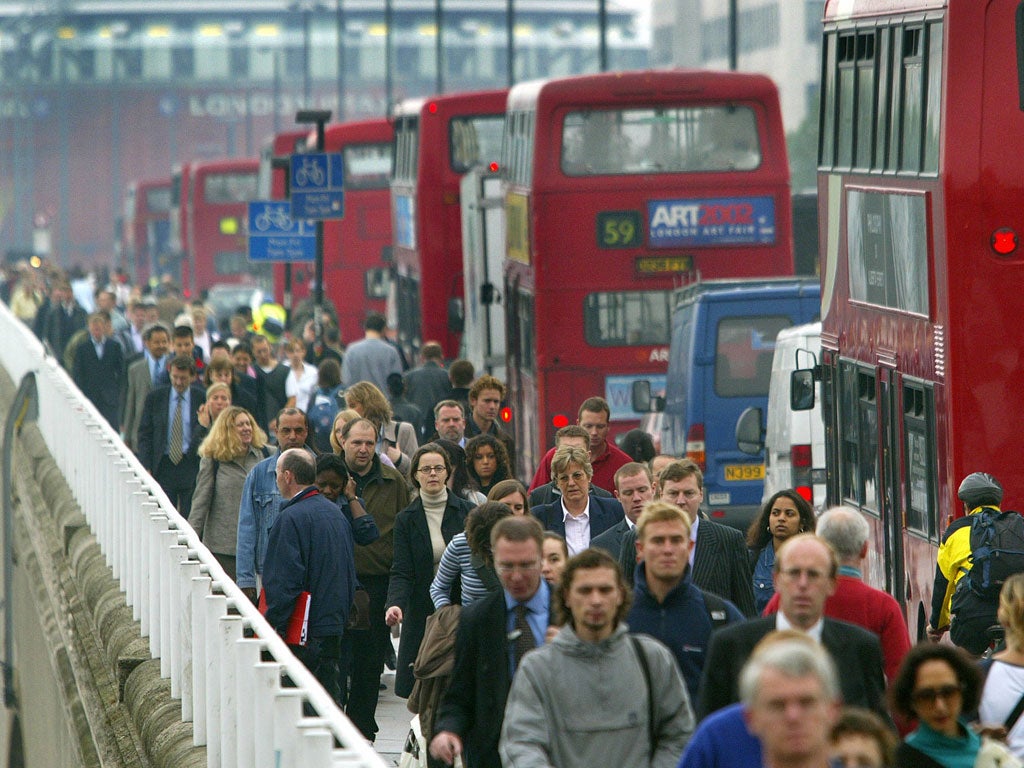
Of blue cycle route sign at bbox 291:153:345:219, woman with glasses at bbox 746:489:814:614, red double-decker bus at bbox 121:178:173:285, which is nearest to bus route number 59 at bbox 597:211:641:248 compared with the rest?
blue cycle route sign at bbox 291:153:345:219

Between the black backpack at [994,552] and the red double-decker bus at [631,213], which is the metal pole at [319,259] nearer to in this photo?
the red double-decker bus at [631,213]

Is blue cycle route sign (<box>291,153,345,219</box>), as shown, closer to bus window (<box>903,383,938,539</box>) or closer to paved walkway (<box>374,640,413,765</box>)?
paved walkway (<box>374,640,413,765</box>)

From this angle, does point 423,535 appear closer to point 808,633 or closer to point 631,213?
point 808,633

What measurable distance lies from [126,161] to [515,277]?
108 m

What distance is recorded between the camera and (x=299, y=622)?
10055 millimetres

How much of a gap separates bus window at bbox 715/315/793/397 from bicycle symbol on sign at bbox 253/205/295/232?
8.26 m

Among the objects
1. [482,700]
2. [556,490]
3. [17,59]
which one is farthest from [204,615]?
[17,59]

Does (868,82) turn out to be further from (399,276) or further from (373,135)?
(373,135)

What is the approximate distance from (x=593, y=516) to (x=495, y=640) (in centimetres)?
295

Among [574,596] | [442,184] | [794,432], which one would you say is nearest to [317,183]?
[442,184]

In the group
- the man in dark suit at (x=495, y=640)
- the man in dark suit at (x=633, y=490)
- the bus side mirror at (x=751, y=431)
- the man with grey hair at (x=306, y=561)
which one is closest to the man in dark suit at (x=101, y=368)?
the bus side mirror at (x=751, y=431)

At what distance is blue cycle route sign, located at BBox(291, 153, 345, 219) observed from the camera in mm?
23172

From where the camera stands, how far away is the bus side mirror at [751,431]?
50.3 ft

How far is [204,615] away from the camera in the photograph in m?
8.26
